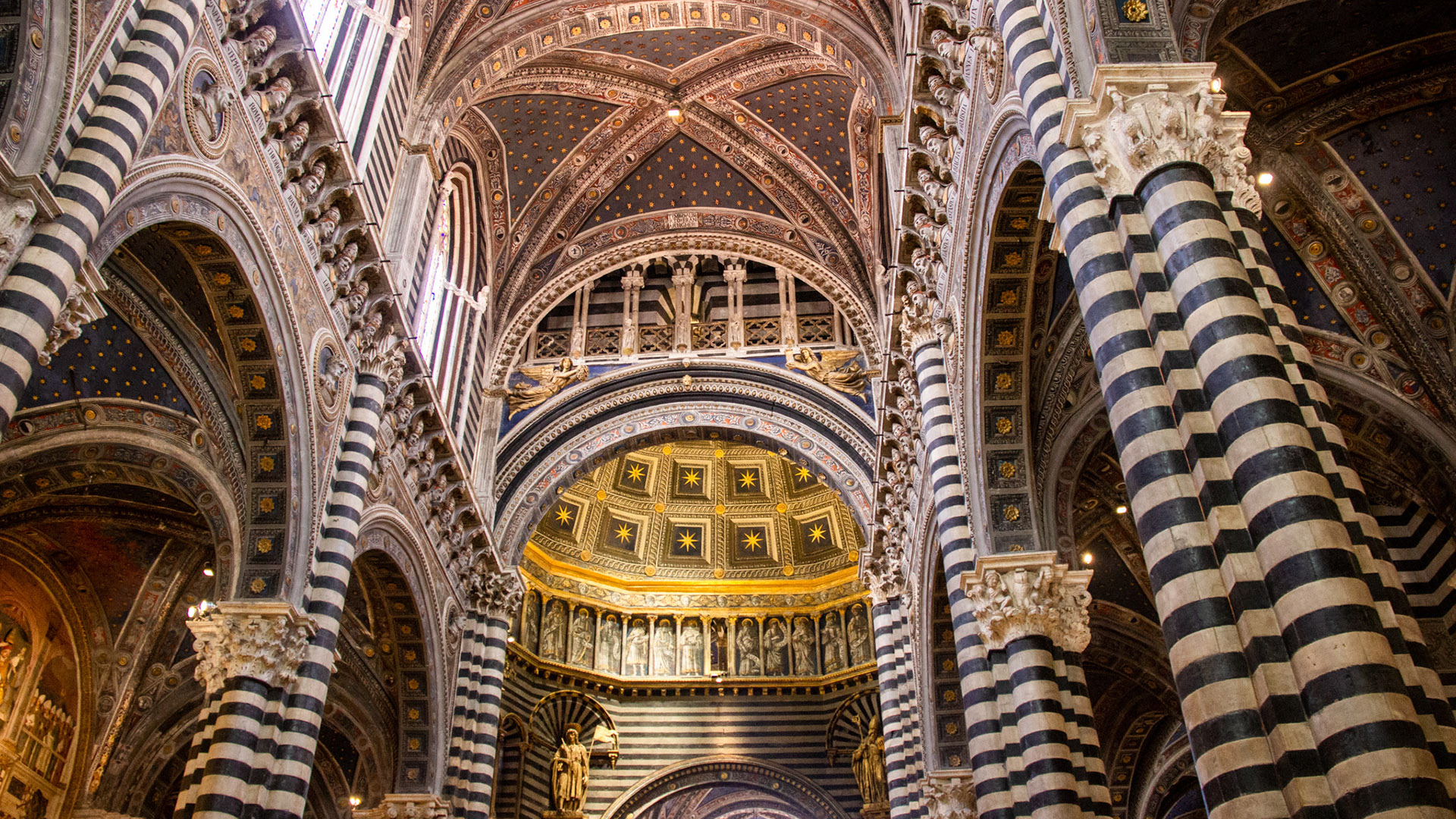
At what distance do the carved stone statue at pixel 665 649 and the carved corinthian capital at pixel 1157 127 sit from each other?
2225cm

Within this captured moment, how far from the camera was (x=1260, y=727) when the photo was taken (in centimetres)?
554

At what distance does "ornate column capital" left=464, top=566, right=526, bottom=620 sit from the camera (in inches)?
776

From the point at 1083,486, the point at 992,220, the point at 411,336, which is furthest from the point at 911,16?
the point at 411,336

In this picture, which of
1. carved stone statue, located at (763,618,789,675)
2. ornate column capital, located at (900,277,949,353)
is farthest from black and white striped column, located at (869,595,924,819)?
carved stone statue, located at (763,618,789,675)

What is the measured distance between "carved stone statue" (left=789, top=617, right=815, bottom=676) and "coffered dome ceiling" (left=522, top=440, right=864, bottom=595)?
89 centimetres

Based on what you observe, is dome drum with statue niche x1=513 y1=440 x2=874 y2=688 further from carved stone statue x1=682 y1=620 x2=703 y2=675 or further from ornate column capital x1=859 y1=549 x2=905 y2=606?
ornate column capital x1=859 y1=549 x2=905 y2=606

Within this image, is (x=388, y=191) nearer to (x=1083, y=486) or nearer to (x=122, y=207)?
(x=122, y=207)

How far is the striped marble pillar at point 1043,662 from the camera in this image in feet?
32.7

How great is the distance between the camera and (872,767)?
25531 millimetres

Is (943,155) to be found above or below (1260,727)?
above

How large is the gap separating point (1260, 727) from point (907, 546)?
12.5m

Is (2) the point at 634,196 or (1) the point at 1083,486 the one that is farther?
(2) the point at 634,196

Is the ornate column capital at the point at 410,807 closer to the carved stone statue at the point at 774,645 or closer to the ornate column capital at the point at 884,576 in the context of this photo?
the ornate column capital at the point at 884,576

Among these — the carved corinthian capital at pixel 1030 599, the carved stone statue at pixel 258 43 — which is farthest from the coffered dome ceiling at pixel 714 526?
the carved stone statue at pixel 258 43
